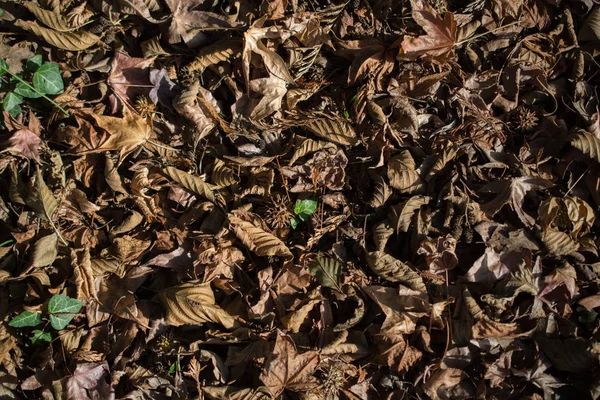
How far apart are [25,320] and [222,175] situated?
1.04m

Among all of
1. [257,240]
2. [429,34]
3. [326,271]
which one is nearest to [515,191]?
[429,34]

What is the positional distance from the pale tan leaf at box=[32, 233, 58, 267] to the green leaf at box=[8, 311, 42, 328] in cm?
21

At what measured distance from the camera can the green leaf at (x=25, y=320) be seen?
2092 millimetres

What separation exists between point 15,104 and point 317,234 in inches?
58.0

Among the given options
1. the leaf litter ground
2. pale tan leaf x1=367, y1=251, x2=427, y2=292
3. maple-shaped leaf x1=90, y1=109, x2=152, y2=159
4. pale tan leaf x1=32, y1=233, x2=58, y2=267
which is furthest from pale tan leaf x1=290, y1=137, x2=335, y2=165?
pale tan leaf x1=32, y1=233, x2=58, y2=267

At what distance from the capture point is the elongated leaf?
207cm

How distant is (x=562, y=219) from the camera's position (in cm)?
215

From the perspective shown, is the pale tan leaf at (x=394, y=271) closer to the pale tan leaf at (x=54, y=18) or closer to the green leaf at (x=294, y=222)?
the green leaf at (x=294, y=222)

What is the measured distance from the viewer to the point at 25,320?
82.9 inches

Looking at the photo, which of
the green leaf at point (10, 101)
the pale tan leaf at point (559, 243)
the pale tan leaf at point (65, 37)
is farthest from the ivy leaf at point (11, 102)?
the pale tan leaf at point (559, 243)

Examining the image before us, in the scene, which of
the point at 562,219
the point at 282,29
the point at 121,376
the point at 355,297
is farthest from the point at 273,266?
the point at 562,219

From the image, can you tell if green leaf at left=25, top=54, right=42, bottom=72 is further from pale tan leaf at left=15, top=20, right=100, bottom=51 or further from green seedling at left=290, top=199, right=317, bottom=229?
green seedling at left=290, top=199, right=317, bottom=229

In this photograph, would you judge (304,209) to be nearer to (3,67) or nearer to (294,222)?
(294,222)

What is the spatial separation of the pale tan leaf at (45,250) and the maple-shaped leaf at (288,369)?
1040 millimetres
